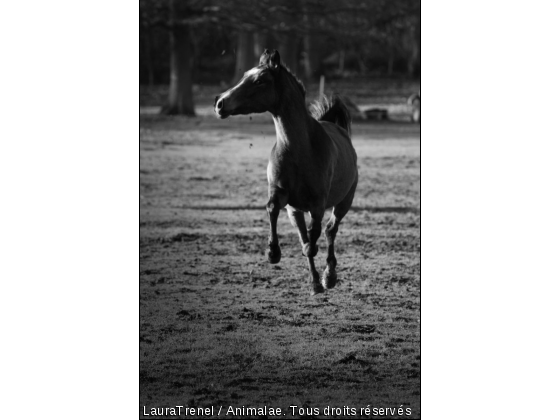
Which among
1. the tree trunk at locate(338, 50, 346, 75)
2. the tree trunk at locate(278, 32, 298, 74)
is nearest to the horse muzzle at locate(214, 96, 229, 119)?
the tree trunk at locate(278, 32, 298, 74)

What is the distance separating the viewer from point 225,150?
26.5ft

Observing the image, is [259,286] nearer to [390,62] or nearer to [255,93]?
[390,62]

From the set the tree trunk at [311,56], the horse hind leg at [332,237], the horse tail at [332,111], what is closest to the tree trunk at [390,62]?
the tree trunk at [311,56]

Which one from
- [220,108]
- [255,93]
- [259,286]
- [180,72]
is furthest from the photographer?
[180,72]

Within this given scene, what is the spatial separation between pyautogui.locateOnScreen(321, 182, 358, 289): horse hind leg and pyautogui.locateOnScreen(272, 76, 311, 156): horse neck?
96cm

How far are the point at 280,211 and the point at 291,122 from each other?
2229 millimetres

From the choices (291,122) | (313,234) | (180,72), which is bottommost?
(313,234)

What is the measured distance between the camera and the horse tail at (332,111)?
6.33 meters

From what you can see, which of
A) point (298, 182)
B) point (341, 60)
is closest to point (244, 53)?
point (341, 60)

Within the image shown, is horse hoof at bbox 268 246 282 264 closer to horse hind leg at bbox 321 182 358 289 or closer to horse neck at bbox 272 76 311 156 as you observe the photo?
horse neck at bbox 272 76 311 156

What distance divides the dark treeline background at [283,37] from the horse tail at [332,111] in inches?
42.9

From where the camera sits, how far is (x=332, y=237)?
21.1 feet

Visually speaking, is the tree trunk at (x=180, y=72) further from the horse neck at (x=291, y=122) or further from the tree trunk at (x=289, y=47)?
the horse neck at (x=291, y=122)

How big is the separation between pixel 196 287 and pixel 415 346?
1732 mm
